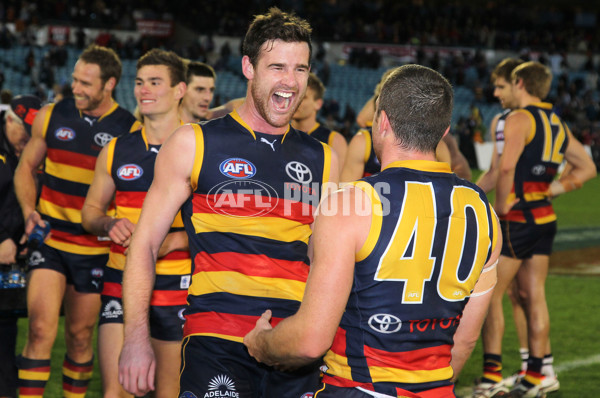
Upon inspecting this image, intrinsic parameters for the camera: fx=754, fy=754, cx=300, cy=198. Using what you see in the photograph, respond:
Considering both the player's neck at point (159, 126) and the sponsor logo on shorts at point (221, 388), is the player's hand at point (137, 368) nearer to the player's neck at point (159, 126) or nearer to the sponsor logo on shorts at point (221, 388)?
the sponsor logo on shorts at point (221, 388)

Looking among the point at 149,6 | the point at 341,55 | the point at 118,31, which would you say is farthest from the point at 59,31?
the point at 341,55

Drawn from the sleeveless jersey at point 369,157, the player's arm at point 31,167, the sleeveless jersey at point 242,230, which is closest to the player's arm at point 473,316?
the sleeveless jersey at point 242,230

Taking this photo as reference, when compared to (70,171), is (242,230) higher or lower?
higher

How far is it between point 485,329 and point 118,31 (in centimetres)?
2869

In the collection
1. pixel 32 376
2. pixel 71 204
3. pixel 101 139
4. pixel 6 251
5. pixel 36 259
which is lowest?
pixel 32 376

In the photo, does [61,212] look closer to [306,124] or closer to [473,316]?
[306,124]

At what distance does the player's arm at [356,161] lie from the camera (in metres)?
5.80

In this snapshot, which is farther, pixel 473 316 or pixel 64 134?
pixel 64 134

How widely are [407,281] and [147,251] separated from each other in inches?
43.8

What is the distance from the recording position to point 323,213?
2373 mm

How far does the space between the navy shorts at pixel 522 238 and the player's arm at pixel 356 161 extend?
4.23 ft

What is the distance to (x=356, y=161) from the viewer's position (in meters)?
5.83

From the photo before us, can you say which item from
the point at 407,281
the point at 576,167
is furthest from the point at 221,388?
the point at 576,167

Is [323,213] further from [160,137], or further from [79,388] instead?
[79,388]
